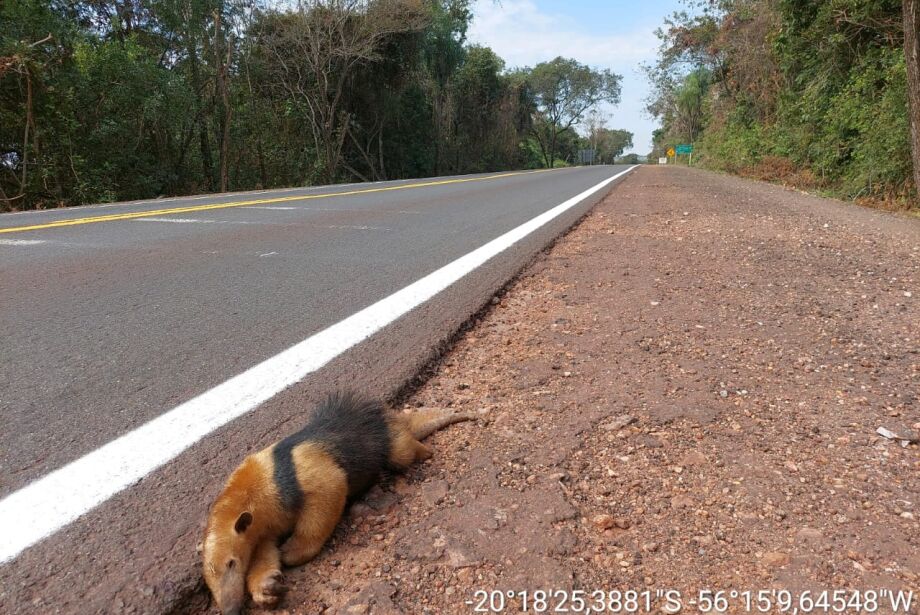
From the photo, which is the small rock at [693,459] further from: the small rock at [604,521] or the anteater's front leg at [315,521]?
the anteater's front leg at [315,521]

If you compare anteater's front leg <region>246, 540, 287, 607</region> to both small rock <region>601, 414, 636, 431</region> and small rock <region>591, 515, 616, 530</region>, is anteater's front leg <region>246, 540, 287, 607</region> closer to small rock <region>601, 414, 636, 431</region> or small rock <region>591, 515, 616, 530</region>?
small rock <region>591, 515, 616, 530</region>

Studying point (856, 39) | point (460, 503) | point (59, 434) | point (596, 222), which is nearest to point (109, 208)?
point (596, 222)

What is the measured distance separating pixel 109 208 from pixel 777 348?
396 inches

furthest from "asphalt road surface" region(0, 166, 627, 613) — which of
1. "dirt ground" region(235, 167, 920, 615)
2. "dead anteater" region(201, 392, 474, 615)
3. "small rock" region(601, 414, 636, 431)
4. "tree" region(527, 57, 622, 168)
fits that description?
"tree" region(527, 57, 622, 168)

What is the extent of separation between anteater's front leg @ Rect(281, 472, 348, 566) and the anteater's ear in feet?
0.46

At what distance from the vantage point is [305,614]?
4.69ft

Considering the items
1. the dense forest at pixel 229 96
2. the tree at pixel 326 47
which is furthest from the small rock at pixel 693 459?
the tree at pixel 326 47

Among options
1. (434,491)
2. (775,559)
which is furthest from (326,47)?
(775,559)

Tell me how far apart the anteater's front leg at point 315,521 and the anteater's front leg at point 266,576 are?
4 cm

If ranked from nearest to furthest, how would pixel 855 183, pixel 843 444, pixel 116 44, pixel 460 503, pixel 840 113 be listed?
1. pixel 460 503
2. pixel 843 444
3. pixel 855 183
4. pixel 840 113
5. pixel 116 44

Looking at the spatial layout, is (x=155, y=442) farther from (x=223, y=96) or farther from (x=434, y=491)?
(x=223, y=96)

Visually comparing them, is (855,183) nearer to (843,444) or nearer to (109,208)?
(843,444)

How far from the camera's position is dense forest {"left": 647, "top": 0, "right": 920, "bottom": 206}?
10273 millimetres

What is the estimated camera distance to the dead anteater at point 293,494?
1485mm
